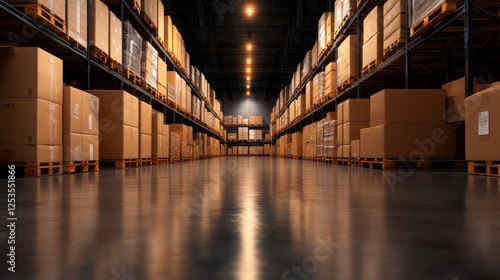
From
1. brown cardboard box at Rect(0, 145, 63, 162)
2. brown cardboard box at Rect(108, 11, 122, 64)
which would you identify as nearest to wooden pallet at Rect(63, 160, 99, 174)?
brown cardboard box at Rect(0, 145, 63, 162)

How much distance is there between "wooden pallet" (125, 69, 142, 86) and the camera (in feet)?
26.8

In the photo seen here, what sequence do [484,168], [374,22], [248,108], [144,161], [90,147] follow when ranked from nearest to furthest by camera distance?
1. [484,168]
2. [90,147]
3. [374,22]
4. [144,161]
5. [248,108]

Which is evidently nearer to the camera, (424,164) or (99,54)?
(424,164)

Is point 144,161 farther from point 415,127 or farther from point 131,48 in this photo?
point 415,127

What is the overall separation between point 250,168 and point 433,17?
4.19 meters

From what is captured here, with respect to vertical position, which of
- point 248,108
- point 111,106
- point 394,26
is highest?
point 248,108

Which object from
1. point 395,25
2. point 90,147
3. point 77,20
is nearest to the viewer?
point 77,20

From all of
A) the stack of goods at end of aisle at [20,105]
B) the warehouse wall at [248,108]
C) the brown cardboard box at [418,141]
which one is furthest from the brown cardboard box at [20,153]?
the warehouse wall at [248,108]

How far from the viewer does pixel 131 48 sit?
27.3ft

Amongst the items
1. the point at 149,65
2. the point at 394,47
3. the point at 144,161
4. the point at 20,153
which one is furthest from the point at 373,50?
the point at 20,153

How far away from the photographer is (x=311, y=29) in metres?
18.4

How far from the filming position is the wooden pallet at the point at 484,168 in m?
4.82

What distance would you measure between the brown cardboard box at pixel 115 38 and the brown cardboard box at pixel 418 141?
489cm

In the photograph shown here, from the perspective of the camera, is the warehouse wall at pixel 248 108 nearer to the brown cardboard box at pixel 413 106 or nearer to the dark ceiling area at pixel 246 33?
the dark ceiling area at pixel 246 33
